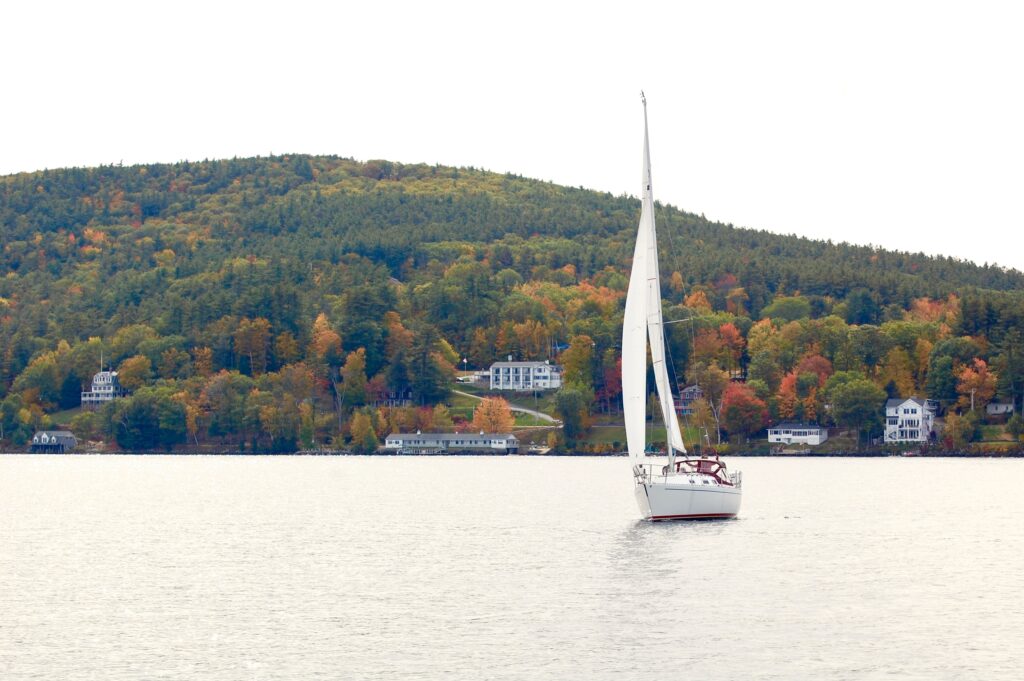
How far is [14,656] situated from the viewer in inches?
1606

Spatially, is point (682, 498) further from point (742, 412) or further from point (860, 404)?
point (742, 412)

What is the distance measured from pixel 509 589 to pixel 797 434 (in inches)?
5389

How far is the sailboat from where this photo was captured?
69375 mm

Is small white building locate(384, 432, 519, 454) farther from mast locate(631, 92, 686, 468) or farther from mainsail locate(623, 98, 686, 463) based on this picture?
mainsail locate(623, 98, 686, 463)

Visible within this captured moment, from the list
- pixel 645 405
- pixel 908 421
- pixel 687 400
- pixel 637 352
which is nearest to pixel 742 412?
pixel 687 400

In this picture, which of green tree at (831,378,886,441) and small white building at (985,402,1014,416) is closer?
green tree at (831,378,886,441)

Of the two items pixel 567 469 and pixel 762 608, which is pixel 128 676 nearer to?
pixel 762 608

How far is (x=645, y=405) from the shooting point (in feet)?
230

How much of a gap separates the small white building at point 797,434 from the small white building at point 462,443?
3495 centimetres

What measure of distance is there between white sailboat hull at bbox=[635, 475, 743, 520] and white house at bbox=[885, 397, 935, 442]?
110678mm

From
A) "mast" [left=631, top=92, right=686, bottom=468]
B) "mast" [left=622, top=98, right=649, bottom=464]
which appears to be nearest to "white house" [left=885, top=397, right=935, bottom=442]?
"mast" [left=631, top=92, right=686, bottom=468]

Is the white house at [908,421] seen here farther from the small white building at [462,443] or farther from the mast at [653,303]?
the mast at [653,303]

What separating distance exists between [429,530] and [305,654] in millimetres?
35518

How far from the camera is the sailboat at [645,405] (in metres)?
69.4
